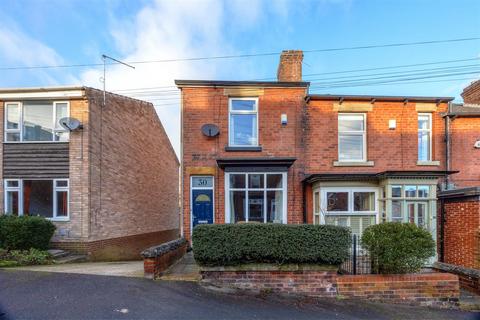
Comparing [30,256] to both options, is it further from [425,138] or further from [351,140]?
[425,138]

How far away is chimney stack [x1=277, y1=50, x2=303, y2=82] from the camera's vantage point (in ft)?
41.7

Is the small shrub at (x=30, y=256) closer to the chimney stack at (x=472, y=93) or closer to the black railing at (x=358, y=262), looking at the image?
the black railing at (x=358, y=262)

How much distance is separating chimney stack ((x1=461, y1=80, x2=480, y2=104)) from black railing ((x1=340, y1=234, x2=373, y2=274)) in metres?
11.0

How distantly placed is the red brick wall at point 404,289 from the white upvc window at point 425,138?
21.7 feet

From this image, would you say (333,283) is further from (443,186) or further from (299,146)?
(443,186)

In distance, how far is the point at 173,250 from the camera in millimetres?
8938

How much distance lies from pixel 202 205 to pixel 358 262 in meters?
5.99

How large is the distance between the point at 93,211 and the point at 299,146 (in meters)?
8.36

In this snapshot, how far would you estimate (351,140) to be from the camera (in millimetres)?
12195

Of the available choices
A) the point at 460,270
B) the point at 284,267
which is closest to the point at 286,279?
the point at 284,267

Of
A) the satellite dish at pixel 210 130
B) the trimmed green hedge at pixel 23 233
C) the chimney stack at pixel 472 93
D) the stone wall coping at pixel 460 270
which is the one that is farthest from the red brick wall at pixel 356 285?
the chimney stack at pixel 472 93

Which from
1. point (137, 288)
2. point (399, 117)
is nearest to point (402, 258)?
point (137, 288)

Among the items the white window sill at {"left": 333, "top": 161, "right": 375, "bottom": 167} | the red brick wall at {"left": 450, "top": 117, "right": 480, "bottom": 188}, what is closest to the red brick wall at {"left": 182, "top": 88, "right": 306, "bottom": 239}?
the white window sill at {"left": 333, "top": 161, "right": 375, "bottom": 167}

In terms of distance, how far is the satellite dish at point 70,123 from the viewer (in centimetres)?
1182
